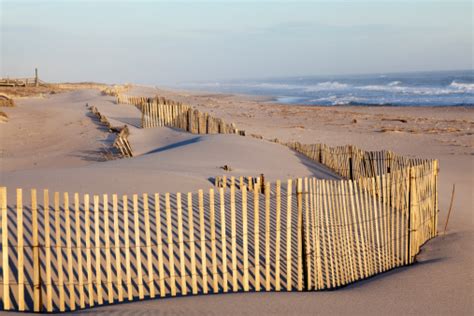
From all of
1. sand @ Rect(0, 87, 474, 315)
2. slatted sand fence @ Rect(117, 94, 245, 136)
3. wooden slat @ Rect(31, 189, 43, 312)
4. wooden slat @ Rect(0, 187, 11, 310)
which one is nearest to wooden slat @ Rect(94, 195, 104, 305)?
sand @ Rect(0, 87, 474, 315)

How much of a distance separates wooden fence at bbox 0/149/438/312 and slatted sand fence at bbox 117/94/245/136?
944cm

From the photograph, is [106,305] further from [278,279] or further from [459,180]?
[459,180]

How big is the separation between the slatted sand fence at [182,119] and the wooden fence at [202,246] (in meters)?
9.44

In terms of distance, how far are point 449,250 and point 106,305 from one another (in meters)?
4.65

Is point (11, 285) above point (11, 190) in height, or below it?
below

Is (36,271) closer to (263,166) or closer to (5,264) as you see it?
(5,264)

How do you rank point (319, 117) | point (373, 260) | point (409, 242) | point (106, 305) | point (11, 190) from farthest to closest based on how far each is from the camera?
1. point (319, 117)
2. point (11, 190)
3. point (409, 242)
4. point (373, 260)
5. point (106, 305)

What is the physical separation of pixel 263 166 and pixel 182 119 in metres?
6.73

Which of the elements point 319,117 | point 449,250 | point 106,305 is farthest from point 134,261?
point 319,117

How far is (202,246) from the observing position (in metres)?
6.44

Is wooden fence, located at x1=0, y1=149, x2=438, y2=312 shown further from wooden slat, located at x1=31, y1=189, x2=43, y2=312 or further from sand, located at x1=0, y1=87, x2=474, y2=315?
sand, located at x1=0, y1=87, x2=474, y2=315

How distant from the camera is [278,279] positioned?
6480 millimetres

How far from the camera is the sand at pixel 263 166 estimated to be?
19.3ft

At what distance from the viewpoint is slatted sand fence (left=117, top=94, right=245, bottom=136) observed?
1814 centimetres
